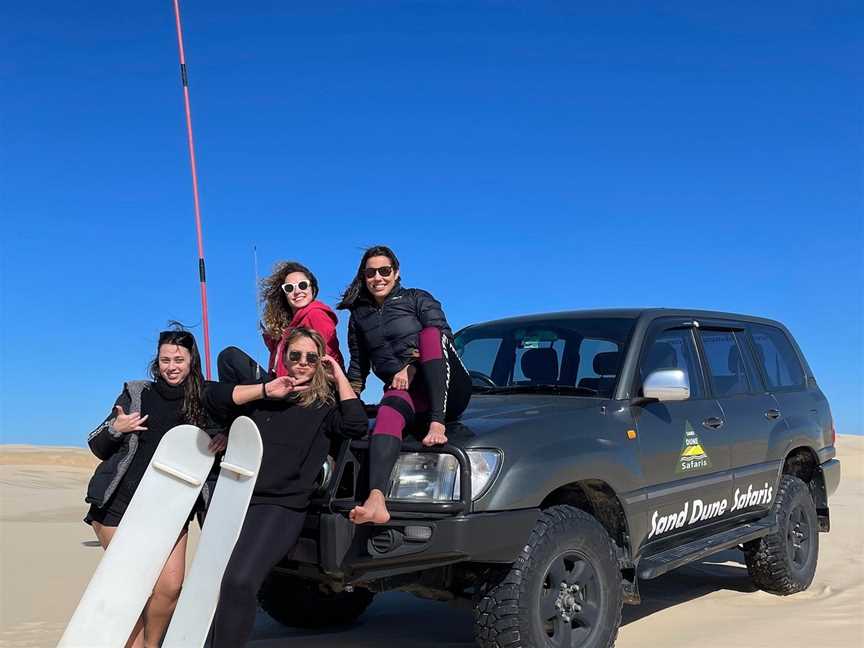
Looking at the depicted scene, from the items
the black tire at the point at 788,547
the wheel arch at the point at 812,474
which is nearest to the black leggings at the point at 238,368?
the black tire at the point at 788,547

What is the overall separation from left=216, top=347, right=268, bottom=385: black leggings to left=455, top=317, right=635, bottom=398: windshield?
164 centimetres

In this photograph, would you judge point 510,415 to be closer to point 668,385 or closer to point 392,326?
point 392,326

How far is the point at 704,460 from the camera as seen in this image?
5.61m

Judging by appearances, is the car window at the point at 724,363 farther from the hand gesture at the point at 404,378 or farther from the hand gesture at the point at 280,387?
the hand gesture at the point at 280,387

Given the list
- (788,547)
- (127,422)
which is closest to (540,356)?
(788,547)

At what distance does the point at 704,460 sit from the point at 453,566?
6.56 feet

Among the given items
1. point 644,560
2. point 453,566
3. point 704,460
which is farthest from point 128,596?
point 704,460

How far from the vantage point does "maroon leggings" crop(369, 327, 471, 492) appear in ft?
13.4

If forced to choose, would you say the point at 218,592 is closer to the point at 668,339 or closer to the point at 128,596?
the point at 128,596

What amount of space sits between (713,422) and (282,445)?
300cm

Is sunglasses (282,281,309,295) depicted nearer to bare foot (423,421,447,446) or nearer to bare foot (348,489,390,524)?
bare foot (423,421,447,446)

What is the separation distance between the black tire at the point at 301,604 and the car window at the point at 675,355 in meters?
2.28

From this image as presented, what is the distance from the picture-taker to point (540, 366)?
18.8 ft

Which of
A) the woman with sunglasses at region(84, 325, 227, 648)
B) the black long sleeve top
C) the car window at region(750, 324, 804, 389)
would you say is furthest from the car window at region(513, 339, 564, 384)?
the woman with sunglasses at region(84, 325, 227, 648)
